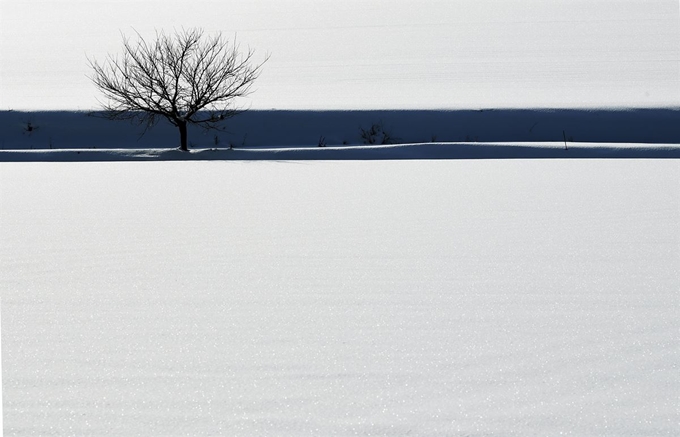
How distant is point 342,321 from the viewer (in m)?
4.85

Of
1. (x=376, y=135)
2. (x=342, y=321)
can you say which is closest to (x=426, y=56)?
(x=376, y=135)

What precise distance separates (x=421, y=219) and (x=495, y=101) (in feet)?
77.7

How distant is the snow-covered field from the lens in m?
3.44

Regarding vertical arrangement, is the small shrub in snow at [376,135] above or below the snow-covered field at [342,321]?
above

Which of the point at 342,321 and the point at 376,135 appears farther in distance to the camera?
the point at 376,135

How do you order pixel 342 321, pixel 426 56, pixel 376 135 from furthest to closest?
pixel 426 56 < pixel 376 135 < pixel 342 321

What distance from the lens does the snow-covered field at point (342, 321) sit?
344 centimetres

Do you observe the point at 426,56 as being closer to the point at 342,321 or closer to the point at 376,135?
the point at 376,135

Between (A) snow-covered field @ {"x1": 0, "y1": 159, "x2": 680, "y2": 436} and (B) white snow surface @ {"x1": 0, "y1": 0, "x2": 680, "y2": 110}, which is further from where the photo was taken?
(B) white snow surface @ {"x1": 0, "y1": 0, "x2": 680, "y2": 110}

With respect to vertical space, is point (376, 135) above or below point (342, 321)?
above

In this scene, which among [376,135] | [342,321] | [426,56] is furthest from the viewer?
[426,56]

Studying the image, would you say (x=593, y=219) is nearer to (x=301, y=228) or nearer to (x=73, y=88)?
(x=301, y=228)

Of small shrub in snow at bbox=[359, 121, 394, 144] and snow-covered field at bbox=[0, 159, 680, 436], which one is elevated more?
small shrub in snow at bbox=[359, 121, 394, 144]

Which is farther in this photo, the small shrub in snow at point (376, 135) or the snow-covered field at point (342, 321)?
the small shrub in snow at point (376, 135)
